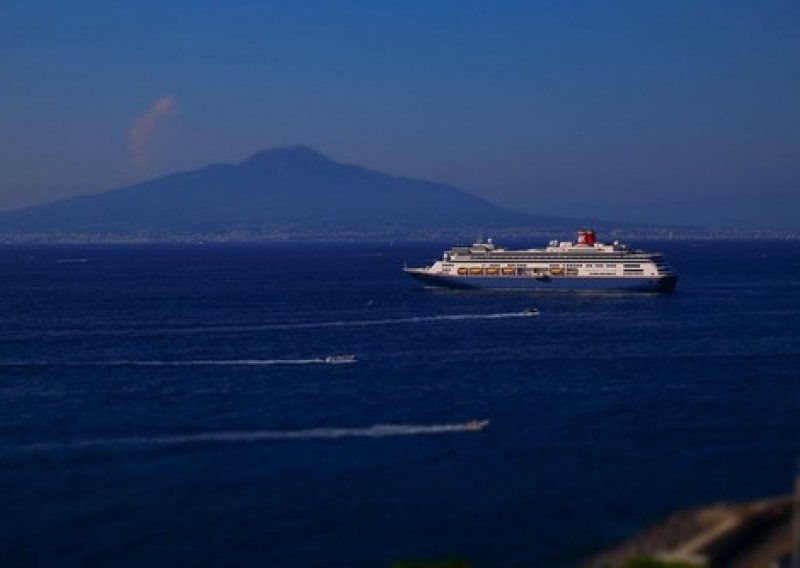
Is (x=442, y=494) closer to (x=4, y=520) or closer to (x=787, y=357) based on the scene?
(x=4, y=520)

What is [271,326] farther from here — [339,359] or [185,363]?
[339,359]

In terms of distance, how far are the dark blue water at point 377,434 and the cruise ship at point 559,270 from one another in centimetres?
1239

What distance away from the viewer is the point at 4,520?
17375 mm

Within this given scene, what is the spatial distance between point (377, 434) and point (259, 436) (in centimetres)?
234

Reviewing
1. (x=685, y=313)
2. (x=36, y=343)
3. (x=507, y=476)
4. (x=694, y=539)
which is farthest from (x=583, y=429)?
(x=685, y=313)

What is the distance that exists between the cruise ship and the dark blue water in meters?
12.4

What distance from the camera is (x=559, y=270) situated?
5878 cm

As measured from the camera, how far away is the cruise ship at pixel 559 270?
5766cm

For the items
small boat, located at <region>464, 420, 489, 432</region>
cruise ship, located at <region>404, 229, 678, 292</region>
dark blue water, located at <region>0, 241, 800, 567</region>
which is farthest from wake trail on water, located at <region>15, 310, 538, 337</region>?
small boat, located at <region>464, 420, 489, 432</region>

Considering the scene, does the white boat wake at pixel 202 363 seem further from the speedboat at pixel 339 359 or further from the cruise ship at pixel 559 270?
the cruise ship at pixel 559 270

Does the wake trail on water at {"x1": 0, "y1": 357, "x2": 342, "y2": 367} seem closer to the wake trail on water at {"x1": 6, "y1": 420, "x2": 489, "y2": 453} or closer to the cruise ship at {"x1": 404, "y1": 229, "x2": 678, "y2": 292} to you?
the wake trail on water at {"x1": 6, "y1": 420, "x2": 489, "y2": 453}

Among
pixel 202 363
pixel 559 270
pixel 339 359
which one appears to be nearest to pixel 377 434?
pixel 339 359

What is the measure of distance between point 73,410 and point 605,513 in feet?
44.1

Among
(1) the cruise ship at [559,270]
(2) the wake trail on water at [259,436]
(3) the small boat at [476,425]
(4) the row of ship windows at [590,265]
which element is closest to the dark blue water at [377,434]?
(2) the wake trail on water at [259,436]
